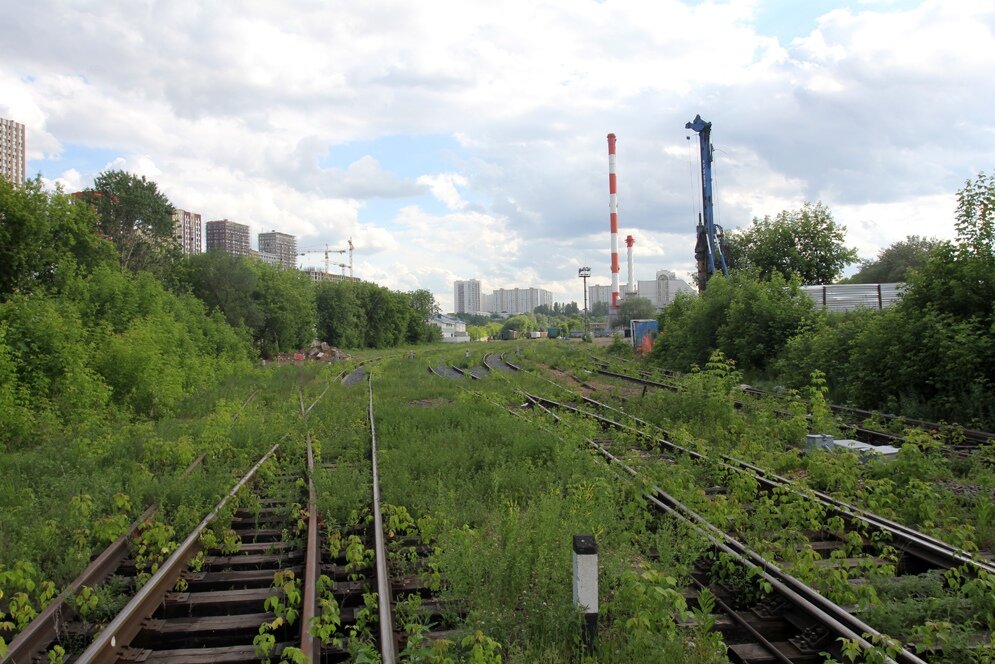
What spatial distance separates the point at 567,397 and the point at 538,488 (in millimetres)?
10123

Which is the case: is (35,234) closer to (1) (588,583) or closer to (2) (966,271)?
(1) (588,583)

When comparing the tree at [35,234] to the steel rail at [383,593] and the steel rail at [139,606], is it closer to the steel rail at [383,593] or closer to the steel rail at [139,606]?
the steel rail at [139,606]

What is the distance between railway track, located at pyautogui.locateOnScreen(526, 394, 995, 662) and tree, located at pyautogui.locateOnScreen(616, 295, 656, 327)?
8533cm

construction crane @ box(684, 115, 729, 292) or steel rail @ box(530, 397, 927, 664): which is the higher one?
construction crane @ box(684, 115, 729, 292)

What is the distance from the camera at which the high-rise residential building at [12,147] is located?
48438 mm

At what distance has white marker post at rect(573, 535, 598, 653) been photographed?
4.25 meters

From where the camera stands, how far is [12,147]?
50406 mm

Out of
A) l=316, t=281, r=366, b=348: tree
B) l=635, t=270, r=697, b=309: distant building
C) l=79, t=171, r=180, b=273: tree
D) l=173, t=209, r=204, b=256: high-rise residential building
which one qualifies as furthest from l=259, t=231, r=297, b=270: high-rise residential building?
l=79, t=171, r=180, b=273: tree

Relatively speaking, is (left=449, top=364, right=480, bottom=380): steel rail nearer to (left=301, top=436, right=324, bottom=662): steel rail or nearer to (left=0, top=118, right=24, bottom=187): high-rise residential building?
(left=301, top=436, right=324, bottom=662): steel rail

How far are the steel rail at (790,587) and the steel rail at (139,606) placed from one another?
4.28 m

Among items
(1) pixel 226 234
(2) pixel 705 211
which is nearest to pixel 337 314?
(2) pixel 705 211

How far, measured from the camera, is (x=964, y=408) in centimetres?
1229

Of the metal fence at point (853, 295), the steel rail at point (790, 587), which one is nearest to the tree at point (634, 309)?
the metal fence at point (853, 295)

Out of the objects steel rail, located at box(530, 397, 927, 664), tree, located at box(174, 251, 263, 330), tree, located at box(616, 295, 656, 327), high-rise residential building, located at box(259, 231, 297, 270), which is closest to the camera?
steel rail, located at box(530, 397, 927, 664)
